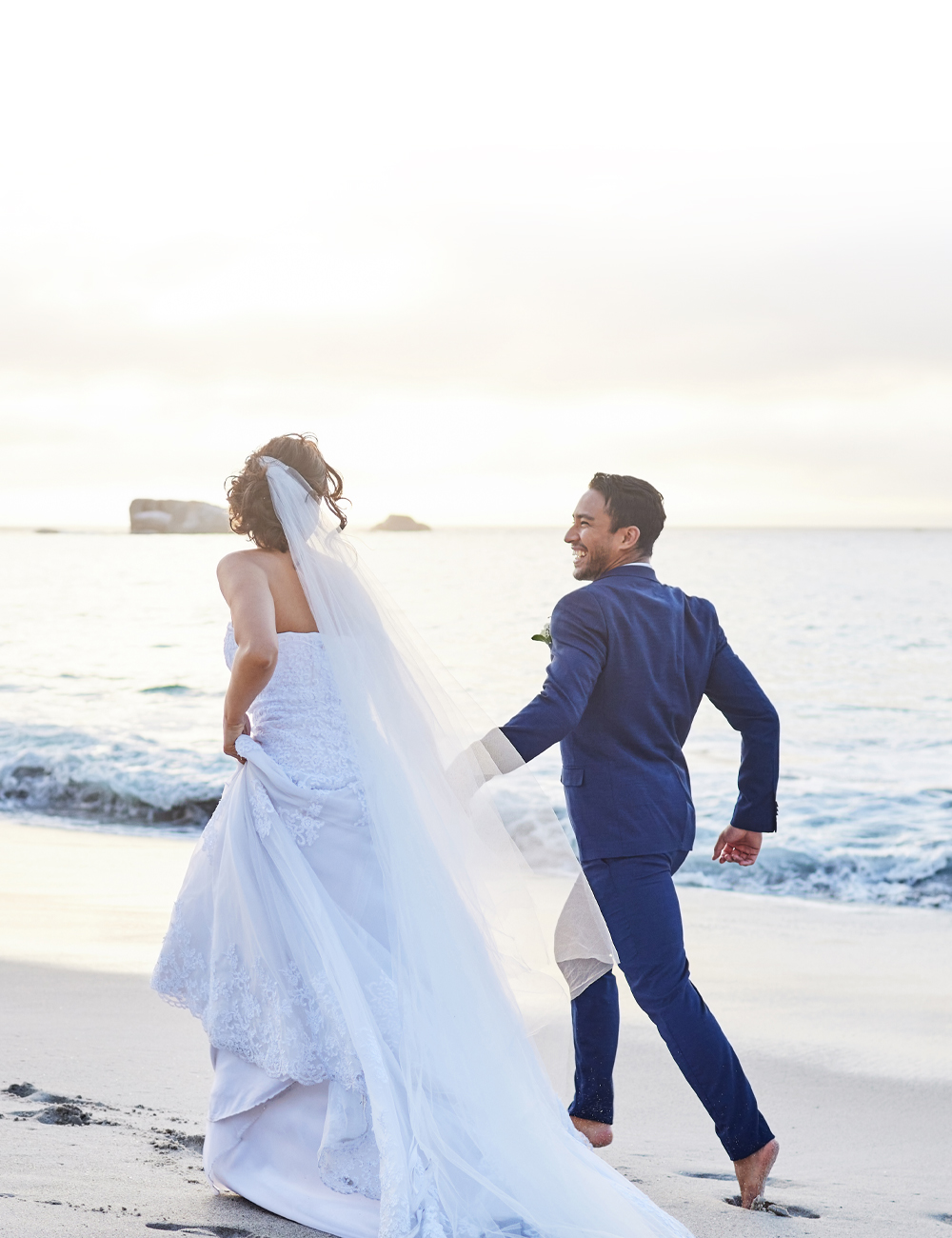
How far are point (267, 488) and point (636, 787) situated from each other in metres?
1.27

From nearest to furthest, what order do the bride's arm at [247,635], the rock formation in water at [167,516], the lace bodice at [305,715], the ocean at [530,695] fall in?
the bride's arm at [247,635] < the lace bodice at [305,715] < the ocean at [530,695] < the rock formation in water at [167,516]

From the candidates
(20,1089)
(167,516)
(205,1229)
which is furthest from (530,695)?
(167,516)

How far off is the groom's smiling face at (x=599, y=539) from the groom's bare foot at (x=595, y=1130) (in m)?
1.57

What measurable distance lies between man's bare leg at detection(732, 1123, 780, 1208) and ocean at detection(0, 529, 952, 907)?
6.40ft

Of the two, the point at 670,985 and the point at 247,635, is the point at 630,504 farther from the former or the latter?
the point at 670,985

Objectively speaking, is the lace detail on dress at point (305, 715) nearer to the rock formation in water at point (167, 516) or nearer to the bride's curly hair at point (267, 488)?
the bride's curly hair at point (267, 488)

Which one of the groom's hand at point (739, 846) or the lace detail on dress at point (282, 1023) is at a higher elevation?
the groom's hand at point (739, 846)

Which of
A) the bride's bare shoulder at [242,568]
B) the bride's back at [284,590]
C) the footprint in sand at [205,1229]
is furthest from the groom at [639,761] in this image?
the footprint in sand at [205,1229]

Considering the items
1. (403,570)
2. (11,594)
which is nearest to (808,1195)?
(11,594)

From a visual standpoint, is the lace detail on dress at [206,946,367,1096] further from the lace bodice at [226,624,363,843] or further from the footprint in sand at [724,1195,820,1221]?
the footprint in sand at [724,1195,820,1221]

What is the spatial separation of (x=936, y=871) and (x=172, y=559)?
49656 millimetres

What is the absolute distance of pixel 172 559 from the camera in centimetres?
5494

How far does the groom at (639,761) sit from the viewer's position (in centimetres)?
315

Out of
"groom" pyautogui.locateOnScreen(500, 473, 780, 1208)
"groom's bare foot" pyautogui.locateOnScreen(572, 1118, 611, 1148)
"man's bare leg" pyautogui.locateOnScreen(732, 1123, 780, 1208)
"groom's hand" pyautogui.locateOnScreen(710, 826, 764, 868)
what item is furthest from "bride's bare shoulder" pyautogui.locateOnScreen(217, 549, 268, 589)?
"man's bare leg" pyautogui.locateOnScreen(732, 1123, 780, 1208)
